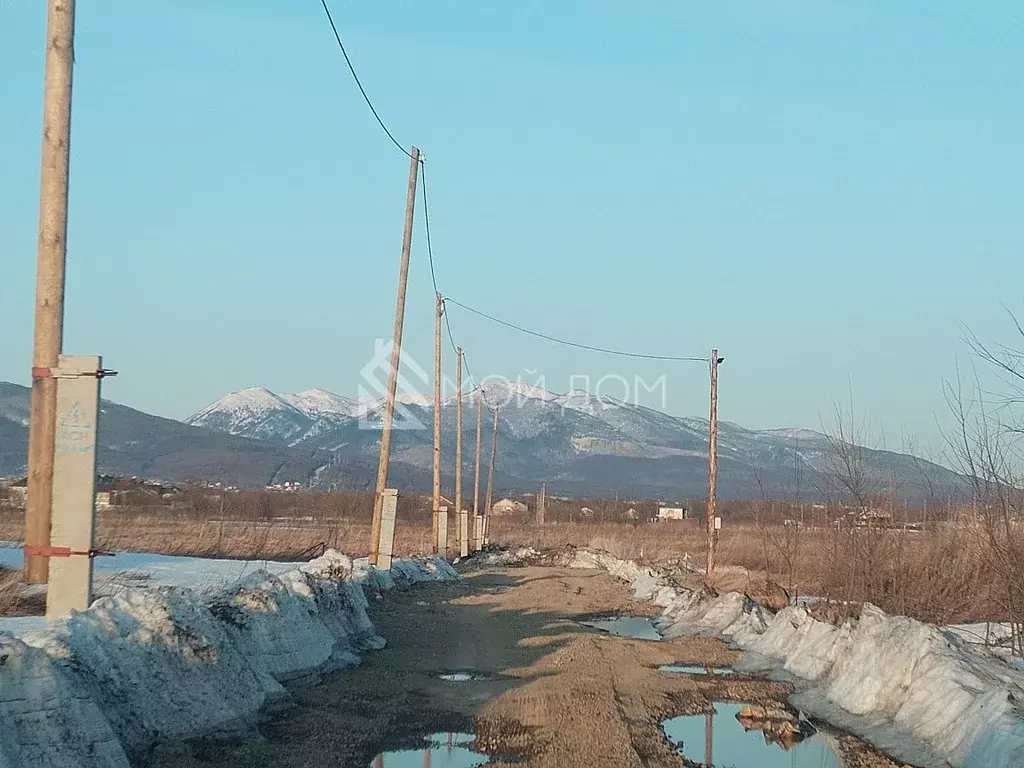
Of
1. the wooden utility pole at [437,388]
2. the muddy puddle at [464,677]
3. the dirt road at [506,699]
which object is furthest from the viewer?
the wooden utility pole at [437,388]

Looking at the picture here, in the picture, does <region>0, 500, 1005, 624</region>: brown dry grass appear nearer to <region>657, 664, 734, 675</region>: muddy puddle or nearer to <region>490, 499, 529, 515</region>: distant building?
<region>657, 664, 734, 675</region>: muddy puddle

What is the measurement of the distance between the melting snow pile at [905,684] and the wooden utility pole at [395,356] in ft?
41.4

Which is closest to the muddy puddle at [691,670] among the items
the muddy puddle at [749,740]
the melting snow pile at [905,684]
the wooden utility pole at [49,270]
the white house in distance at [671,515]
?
the melting snow pile at [905,684]

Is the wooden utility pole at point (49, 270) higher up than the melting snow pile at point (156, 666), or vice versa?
the wooden utility pole at point (49, 270)

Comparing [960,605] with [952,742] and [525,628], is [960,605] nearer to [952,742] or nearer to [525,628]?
[525,628]

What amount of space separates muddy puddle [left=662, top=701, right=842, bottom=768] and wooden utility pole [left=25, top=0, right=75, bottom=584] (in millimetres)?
5662

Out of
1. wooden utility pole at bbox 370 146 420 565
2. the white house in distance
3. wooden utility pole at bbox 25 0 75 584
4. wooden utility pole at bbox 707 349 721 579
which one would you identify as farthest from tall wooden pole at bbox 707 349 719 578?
the white house in distance

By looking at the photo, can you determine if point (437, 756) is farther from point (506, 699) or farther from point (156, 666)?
point (506, 699)

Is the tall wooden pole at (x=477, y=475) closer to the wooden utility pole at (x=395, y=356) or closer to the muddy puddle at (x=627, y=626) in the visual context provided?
the wooden utility pole at (x=395, y=356)

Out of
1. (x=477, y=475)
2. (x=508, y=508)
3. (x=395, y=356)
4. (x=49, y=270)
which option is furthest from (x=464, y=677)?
(x=508, y=508)

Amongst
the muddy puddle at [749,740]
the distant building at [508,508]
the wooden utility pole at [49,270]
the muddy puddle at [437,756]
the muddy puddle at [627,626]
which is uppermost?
the wooden utility pole at [49,270]

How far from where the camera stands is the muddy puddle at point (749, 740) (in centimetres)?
917

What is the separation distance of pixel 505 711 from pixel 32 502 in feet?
14.9

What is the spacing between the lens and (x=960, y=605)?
17.3 meters
